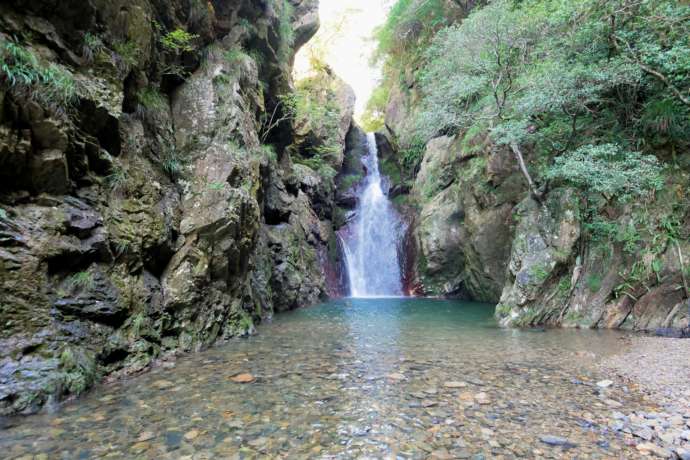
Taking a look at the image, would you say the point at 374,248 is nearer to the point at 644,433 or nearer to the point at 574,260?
the point at 574,260

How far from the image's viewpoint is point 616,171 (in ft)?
23.5

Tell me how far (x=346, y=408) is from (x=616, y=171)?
276 inches

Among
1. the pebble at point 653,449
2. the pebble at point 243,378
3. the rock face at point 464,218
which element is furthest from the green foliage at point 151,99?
the rock face at point 464,218

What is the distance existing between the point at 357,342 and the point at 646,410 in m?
4.09

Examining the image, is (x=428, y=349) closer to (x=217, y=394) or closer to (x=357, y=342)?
(x=357, y=342)

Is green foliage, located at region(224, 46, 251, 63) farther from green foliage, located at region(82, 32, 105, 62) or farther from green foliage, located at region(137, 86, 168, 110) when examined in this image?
green foliage, located at region(82, 32, 105, 62)

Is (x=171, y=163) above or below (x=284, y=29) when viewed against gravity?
below

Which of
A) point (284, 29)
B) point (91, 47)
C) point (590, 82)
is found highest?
point (284, 29)

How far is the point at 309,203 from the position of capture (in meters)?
16.4

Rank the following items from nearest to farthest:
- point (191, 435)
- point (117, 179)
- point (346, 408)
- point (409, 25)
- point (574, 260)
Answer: point (191, 435), point (346, 408), point (117, 179), point (574, 260), point (409, 25)

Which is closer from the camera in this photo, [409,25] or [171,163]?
[171,163]

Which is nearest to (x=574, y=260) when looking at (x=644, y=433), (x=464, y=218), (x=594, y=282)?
(x=594, y=282)

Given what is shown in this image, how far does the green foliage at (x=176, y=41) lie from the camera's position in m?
6.70

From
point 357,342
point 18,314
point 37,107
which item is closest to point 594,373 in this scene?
point 357,342
